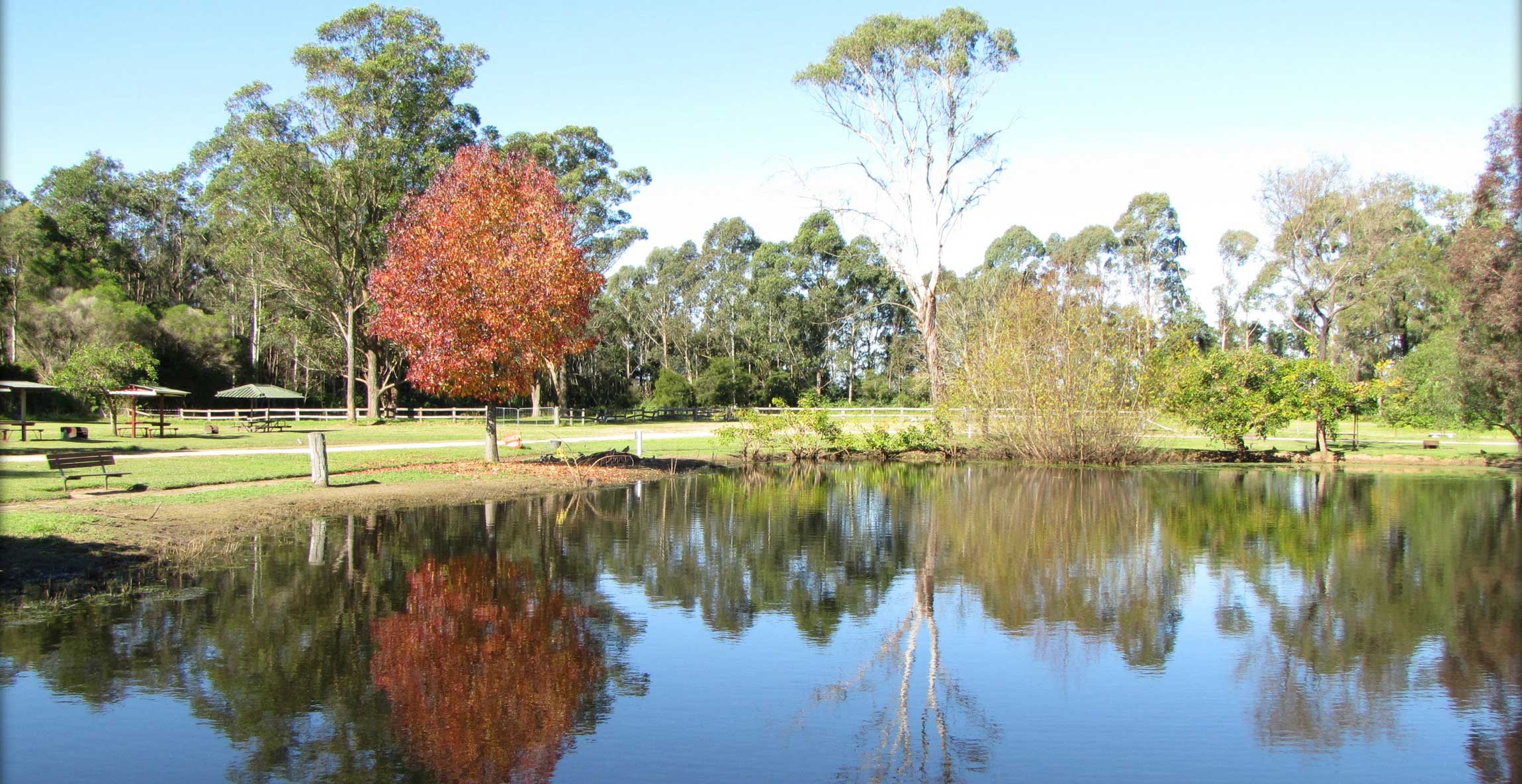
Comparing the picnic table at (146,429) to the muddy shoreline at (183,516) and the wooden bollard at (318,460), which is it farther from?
the wooden bollard at (318,460)

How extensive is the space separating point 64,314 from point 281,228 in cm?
1563

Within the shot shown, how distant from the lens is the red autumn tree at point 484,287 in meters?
23.8

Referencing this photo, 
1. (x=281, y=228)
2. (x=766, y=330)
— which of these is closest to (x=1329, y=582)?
(x=281, y=228)

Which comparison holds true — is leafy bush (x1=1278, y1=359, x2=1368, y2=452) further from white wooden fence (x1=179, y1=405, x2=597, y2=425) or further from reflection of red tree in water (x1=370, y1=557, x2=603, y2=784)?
white wooden fence (x1=179, y1=405, x2=597, y2=425)

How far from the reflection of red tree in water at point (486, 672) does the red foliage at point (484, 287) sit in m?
A: 11.4

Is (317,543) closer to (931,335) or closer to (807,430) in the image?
(807,430)

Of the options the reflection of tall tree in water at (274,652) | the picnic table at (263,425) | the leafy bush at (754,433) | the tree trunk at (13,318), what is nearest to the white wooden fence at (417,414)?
the picnic table at (263,425)

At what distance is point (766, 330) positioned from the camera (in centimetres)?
7275

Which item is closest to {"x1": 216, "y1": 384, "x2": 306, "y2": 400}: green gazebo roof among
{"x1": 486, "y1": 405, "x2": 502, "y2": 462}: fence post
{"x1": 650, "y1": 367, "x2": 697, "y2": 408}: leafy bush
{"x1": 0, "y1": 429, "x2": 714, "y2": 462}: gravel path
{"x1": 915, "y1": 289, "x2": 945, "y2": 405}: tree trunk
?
{"x1": 0, "y1": 429, "x2": 714, "y2": 462}: gravel path

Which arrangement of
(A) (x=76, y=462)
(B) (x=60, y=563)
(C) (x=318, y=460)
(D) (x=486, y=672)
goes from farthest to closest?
(C) (x=318, y=460)
(A) (x=76, y=462)
(B) (x=60, y=563)
(D) (x=486, y=672)

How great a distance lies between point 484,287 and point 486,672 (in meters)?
15.9

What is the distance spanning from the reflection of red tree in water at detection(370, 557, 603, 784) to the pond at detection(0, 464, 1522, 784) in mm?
41

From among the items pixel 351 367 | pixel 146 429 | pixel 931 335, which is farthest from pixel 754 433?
pixel 351 367

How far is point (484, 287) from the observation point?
23.9 meters
